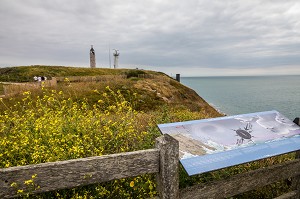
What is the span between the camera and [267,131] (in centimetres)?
449

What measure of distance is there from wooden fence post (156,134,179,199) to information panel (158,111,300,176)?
28cm

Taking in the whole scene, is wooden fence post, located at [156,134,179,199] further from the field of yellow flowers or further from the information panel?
the field of yellow flowers

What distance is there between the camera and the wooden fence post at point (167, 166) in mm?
2840

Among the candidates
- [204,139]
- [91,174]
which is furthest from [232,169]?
[91,174]

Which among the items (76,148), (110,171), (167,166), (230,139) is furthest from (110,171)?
(230,139)

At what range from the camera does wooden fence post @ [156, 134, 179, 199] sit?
2840 millimetres

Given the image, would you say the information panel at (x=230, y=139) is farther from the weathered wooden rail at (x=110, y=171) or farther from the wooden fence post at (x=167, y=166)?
the weathered wooden rail at (x=110, y=171)

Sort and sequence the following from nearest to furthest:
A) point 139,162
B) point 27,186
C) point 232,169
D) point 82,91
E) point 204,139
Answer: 1. point 27,186
2. point 139,162
3. point 204,139
4. point 232,169
5. point 82,91

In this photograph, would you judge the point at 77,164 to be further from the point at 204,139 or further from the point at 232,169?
the point at 232,169

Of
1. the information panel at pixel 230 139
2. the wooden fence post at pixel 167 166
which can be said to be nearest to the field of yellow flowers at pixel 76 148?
the wooden fence post at pixel 167 166

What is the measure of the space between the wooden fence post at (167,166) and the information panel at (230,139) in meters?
0.28

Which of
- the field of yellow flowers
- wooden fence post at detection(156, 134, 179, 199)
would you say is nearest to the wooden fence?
wooden fence post at detection(156, 134, 179, 199)

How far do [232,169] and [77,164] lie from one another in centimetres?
409

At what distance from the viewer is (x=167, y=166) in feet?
9.42
